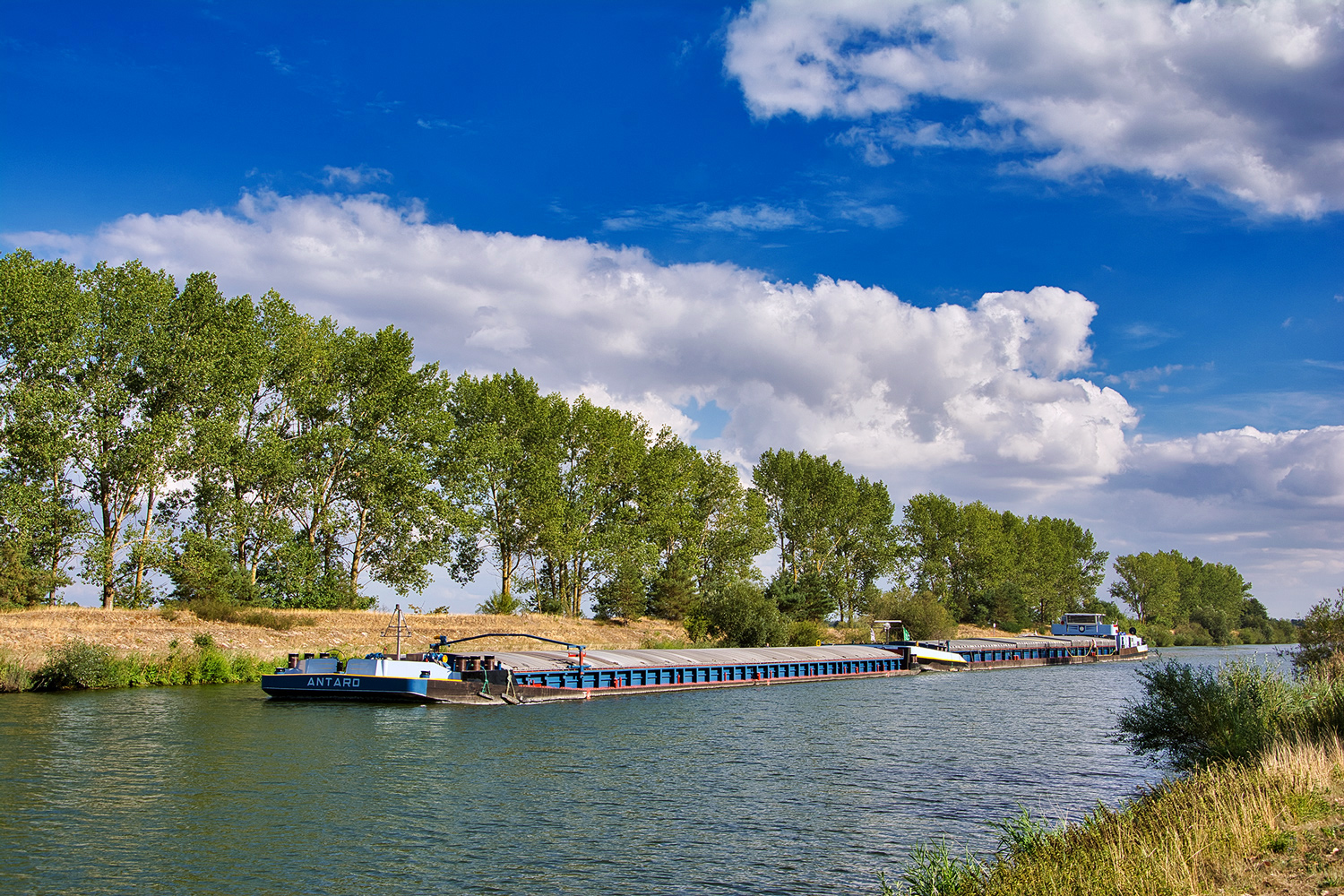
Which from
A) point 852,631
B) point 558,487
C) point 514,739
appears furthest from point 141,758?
point 852,631

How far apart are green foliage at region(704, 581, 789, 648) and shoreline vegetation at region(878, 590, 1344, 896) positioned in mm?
63595

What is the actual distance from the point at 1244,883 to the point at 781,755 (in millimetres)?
21693

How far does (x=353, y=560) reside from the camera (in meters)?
73.2

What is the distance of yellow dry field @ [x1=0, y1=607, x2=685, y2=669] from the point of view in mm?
50375

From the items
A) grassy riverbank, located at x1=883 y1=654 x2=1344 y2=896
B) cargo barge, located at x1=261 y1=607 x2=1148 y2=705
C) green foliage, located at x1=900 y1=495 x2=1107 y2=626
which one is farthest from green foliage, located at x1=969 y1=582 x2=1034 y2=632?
grassy riverbank, located at x1=883 y1=654 x2=1344 y2=896

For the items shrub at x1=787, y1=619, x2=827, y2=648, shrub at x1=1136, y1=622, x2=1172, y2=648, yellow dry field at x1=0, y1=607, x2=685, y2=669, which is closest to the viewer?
yellow dry field at x1=0, y1=607, x2=685, y2=669

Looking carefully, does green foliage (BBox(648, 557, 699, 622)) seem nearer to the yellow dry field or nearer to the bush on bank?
the yellow dry field

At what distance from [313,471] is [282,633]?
13833 millimetres

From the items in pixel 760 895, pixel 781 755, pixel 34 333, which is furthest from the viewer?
pixel 34 333

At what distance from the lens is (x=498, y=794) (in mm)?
25719

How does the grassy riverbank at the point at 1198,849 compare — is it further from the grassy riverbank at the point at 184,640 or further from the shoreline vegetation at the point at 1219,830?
the grassy riverbank at the point at 184,640

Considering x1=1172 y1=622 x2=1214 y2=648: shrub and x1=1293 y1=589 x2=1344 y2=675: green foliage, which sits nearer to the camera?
x1=1293 y1=589 x2=1344 y2=675: green foliage

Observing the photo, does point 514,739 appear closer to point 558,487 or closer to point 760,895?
point 760,895

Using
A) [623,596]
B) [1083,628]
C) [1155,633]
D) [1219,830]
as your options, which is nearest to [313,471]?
[623,596]
